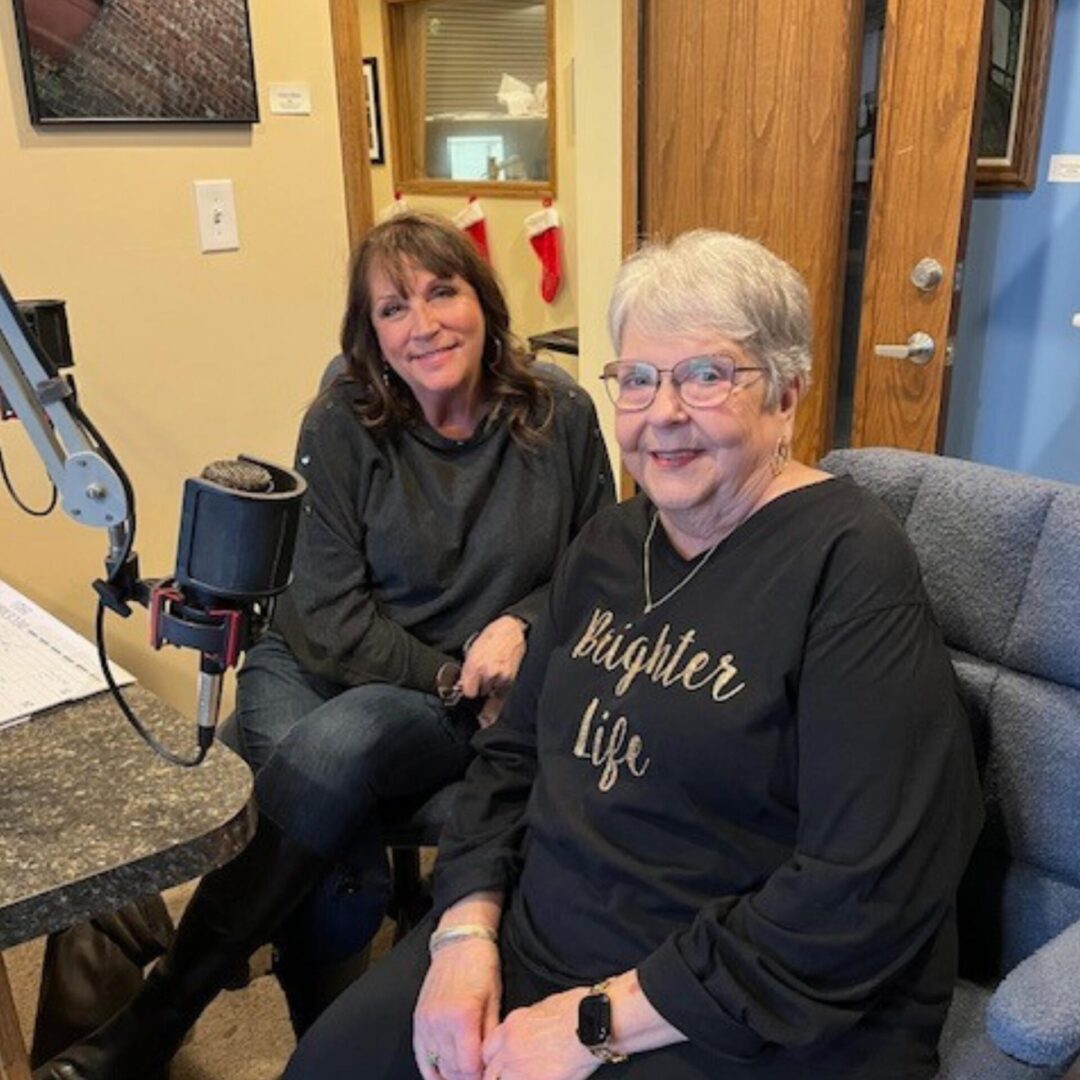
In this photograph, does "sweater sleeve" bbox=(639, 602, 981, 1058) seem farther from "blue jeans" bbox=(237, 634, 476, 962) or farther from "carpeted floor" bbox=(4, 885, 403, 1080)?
"carpeted floor" bbox=(4, 885, 403, 1080)

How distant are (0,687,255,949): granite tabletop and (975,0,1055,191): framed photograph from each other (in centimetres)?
221

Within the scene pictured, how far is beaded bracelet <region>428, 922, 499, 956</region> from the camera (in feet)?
3.83

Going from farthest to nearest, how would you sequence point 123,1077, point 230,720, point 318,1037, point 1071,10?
point 1071,10 < point 230,720 < point 123,1077 < point 318,1037

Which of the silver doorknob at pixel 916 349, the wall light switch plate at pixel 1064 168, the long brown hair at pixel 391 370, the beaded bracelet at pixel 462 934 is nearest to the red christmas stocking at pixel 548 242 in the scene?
the wall light switch plate at pixel 1064 168

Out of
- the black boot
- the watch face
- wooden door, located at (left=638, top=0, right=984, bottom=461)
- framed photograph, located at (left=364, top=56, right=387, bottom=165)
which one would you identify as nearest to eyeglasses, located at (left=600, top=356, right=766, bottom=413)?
the watch face

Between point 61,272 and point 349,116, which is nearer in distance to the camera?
point 61,272

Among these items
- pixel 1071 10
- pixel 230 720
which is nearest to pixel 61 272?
pixel 230 720

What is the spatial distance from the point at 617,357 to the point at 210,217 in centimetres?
129

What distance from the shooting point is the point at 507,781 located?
1.28 m

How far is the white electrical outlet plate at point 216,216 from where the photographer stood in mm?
2100

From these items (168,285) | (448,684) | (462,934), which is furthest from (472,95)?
(462,934)

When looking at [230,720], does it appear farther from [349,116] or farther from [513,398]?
[349,116]

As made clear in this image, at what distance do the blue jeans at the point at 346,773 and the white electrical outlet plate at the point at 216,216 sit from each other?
102 centimetres

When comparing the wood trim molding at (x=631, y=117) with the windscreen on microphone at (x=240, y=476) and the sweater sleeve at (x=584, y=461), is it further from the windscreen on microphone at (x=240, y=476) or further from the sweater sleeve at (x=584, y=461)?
the windscreen on microphone at (x=240, y=476)
